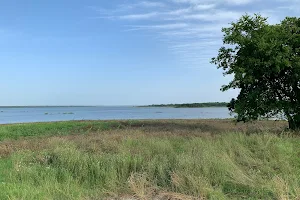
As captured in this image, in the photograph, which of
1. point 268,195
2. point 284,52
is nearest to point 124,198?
point 268,195

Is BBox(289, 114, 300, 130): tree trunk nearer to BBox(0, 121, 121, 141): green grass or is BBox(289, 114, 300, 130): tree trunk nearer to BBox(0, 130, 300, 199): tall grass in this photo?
BBox(0, 130, 300, 199): tall grass

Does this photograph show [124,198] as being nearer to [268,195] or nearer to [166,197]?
[166,197]


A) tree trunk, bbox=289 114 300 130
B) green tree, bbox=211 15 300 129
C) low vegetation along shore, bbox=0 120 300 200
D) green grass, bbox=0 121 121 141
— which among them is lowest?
green grass, bbox=0 121 121 141

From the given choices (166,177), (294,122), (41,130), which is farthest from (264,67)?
(41,130)

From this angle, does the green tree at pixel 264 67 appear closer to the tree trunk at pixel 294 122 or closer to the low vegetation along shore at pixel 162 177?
Result: the tree trunk at pixel 294 122

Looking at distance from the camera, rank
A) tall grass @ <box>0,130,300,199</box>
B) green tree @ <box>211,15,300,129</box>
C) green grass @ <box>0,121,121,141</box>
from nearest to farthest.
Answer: tall grass @ <box>0,130,300,199</box>, green tree @ <box>211,15,300,129</box>, green grass @ <box>0,121,121,141</box>

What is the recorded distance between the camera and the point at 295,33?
67.2ft

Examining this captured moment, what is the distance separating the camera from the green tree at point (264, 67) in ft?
64.7

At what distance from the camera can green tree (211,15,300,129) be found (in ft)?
64.7

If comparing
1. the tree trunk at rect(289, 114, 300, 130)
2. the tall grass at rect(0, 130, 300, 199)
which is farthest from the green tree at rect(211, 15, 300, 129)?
the tall grass at rect(0, 130, 300, 199)

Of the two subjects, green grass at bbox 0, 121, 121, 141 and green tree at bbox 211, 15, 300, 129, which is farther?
green grass at bbox 0, 121, 121, 141

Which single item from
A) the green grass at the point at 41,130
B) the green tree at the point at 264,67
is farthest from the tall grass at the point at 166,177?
the green grass at the point at 41,130

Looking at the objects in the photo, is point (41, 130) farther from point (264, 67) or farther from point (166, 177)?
point (166, 177)

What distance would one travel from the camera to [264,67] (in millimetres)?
20062
